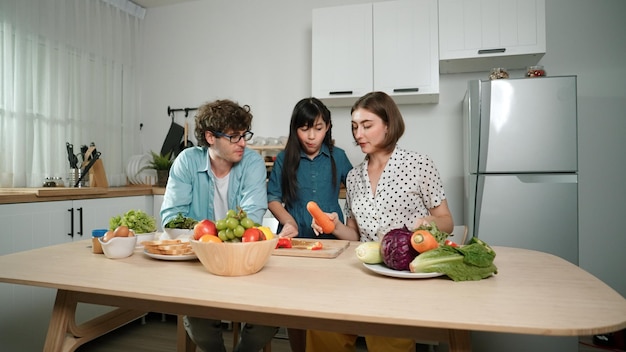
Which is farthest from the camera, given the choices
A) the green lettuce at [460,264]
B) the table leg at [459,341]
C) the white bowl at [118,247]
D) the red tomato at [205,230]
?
the white bowl at [118,247]

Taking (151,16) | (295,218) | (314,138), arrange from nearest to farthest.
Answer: (314,138), (295,218), (151,16)

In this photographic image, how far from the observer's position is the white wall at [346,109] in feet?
9.86

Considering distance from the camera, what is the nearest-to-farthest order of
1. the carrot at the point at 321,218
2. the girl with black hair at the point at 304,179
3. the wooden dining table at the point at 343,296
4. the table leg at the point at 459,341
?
the wooden dining table at the point at 343,296, the table leg at the point at 459,341, the carrot at the point at 321,218, the girl with black hair at the point at 304,179

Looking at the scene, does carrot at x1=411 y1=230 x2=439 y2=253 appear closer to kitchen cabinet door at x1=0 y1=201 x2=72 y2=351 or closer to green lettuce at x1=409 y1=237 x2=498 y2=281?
green lettuce at x1=409 y1=237 x2=498 y2=281

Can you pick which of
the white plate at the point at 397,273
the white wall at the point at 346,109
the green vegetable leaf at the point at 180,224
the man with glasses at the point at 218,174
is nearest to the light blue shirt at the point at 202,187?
the man with glasses at the point at 218,174

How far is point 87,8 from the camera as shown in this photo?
137 inches

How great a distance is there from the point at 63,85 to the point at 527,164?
349 centimetres

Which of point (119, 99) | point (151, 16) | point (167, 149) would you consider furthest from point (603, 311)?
point (151, 16)

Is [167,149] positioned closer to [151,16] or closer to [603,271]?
[151,16]

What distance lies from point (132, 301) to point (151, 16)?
3870 mm

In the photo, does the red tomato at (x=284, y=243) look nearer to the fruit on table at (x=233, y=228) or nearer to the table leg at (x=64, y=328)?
the fruit on table at (x=233, y=228)

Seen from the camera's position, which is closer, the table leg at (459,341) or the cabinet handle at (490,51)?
the table leg at (459,341)

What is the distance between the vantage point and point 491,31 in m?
2.87

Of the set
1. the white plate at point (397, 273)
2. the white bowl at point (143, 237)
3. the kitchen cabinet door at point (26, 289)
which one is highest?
the white bowl at point (143, 237)
